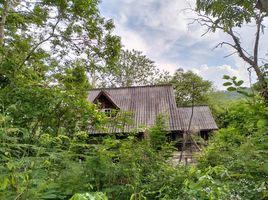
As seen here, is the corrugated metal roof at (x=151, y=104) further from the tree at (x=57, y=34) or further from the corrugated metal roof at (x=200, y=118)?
the tree at (x=57, y=34)

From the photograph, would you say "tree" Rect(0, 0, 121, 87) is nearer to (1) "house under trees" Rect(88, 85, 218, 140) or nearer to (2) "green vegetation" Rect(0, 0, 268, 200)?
(2) "green vegetation" Rect(0, 0, 268, 200)

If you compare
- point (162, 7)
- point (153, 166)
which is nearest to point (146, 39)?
point (162, 7)

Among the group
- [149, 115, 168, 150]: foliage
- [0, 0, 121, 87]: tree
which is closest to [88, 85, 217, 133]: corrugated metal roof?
[0, 0, 121, 87]: tree

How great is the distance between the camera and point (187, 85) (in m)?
26.0

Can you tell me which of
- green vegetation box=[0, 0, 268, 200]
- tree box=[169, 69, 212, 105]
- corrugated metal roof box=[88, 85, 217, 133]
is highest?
tree box=[169, 69, 212, 105]

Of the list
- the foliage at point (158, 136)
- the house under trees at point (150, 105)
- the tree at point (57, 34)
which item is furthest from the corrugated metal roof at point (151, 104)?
the foliage at point (158, 136)

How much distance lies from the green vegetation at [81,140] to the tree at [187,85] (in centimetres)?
2057

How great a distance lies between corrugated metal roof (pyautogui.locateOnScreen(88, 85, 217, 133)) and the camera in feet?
49.5

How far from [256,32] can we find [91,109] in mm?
7115

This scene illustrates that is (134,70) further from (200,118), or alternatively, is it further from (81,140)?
(81,140)

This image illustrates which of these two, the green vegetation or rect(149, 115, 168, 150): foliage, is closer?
the green vegetation

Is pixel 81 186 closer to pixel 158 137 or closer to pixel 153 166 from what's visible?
pixel 153 166

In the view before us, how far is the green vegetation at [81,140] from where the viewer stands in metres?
1.54

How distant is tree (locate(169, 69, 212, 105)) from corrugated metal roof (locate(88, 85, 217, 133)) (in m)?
6.55
